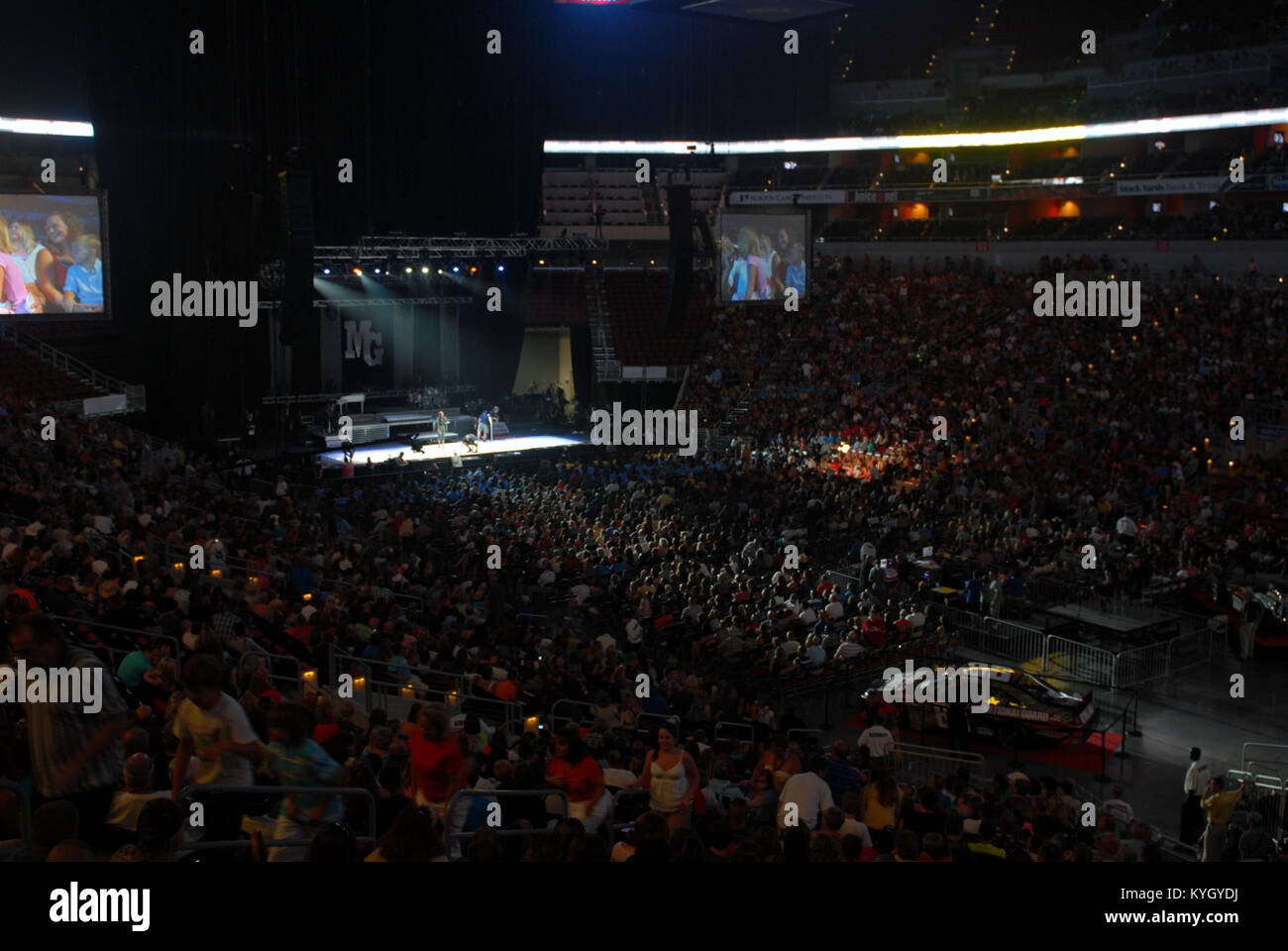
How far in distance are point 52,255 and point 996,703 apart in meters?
16.4

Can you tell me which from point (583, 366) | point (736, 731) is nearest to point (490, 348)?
point (583, 366)

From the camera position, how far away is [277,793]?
4391 mm

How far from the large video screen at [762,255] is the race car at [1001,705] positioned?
14.2 m

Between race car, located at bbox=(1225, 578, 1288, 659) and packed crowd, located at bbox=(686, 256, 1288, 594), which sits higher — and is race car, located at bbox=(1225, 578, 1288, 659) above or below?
below

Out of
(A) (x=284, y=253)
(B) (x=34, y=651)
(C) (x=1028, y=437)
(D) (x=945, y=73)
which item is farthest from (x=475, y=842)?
(D) (x=945, y=73)

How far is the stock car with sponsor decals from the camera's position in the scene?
12.2 meters

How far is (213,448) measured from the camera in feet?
72.9

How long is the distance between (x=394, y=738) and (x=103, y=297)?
16.2m

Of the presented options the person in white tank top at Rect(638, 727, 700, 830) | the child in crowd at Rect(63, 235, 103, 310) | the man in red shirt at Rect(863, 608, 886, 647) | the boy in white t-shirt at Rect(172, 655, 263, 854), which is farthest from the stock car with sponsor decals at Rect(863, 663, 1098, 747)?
the child in crowd at Rect(63, 235, 103, 310)

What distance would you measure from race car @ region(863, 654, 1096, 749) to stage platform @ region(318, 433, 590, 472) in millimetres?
13496

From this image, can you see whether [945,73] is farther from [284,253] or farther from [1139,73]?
[284,253]

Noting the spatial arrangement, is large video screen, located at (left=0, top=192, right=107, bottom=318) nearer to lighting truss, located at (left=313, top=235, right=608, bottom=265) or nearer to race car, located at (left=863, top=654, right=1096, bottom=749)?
lighting truss, located at (left=313, top=235, right=608, bottom=265)

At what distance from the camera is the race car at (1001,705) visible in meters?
12.2

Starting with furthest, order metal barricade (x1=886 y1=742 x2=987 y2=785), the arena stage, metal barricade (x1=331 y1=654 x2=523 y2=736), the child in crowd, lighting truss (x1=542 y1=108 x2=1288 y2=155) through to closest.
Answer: lighting truss (x1=542 y1=108 x2=1288 y2=155) → the arena stage → the child in crowd → metal barricade (x1=886 y1=742 x2=987 y2=785) → metal barricade (x1=331 y1=654 x2=523 y2=736)
